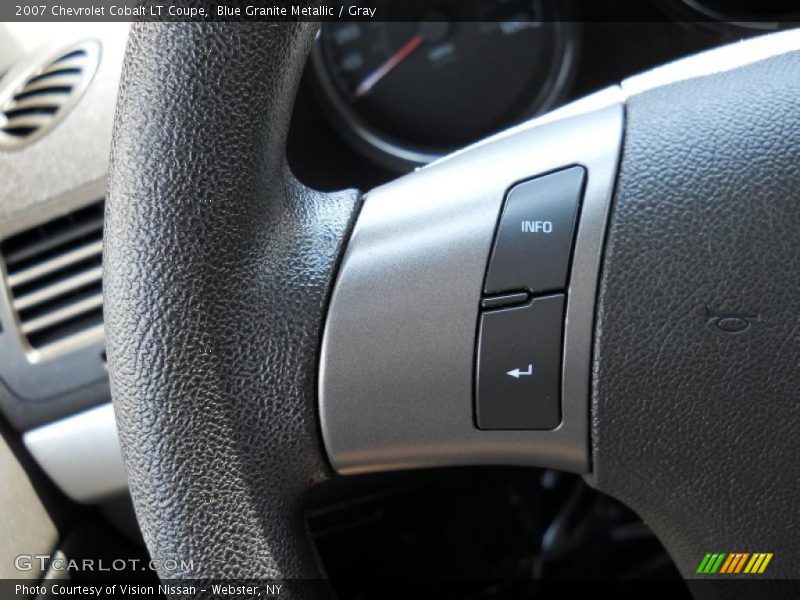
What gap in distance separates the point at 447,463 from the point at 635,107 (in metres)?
0.29

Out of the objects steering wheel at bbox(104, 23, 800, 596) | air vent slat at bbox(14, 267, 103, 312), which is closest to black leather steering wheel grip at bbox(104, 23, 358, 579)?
steering wheel at bbox(104, 23, 800, 596)

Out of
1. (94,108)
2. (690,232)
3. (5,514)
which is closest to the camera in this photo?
(690,232)

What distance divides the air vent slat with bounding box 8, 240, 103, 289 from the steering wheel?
463mm

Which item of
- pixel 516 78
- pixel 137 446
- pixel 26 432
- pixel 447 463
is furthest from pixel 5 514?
pixel 516 78

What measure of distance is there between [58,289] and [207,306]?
0.52 meters

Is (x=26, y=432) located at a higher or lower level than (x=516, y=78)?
lower

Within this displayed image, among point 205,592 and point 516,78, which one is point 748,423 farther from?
point 516,78

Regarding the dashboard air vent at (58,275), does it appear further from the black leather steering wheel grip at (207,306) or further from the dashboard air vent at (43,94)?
the black leather steering wheel grip at (207,306)

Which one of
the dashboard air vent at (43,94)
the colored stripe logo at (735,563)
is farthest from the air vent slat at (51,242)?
the colored stripe logo at (735,563)

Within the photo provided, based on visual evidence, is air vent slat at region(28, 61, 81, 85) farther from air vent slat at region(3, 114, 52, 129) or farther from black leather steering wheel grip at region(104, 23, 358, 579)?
black leather steering wheel grip at region(104, 23, 358, 579)

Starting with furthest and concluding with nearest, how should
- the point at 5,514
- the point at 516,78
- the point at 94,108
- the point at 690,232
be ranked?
the point at 516,78
the point at 94,108
the point at 5,514
the point at 690,232

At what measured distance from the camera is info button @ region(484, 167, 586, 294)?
0.60 m

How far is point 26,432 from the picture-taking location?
1.05 meters

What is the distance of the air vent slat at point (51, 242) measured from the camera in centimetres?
103
